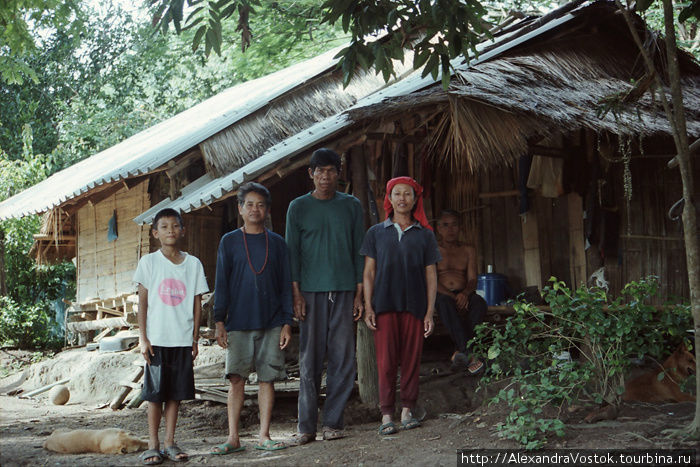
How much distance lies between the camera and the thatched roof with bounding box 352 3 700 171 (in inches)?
233

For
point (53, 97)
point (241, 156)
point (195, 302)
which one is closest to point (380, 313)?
point (195, 302)

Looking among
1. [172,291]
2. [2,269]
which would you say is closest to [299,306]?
[172,291]

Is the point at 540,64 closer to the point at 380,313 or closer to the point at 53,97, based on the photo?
the point at 380,313

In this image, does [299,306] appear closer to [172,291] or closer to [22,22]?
[172,291]

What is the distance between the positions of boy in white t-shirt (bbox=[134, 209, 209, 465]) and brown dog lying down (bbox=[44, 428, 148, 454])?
433 millimetres

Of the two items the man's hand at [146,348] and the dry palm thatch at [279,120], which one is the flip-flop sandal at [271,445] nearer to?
the man's hand at [146,348]

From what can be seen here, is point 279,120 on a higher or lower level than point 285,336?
higher

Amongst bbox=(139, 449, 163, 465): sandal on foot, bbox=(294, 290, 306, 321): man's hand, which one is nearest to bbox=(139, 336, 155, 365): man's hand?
bbox=(139, 449, 163, 465): sandal on foot

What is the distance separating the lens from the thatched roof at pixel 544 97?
19.4 ft

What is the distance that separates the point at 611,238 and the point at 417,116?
2942 millimetres

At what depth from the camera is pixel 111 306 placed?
11836 mm

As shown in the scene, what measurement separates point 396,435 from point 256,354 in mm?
1105

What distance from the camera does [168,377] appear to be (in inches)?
181

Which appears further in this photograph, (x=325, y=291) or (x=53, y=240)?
(x=53, y=240)
